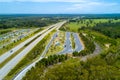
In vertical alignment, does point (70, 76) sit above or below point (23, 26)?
above

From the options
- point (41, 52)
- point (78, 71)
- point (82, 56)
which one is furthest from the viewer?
point (41, 52)

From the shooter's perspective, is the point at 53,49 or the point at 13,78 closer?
the point at 13,78

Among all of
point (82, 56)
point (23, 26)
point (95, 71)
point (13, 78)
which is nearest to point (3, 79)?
point (13, 78)

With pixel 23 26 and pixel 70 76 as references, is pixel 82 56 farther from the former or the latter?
pixel 23 26

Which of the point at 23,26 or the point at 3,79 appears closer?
the point at 3,79

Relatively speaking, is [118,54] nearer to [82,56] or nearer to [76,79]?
[82,56]

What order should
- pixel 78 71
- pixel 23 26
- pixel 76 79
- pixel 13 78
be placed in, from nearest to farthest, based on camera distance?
pixel 76 79
pixel 78 71
pixel 13 78
pixel 23 26

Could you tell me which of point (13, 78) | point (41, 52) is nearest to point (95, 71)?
point (13, 78)

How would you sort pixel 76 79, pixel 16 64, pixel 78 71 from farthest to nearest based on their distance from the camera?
pixel 16 64
pixel 78 71
pixel 76 79

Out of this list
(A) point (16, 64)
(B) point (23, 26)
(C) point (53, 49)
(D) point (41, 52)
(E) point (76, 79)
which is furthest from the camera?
(B) point (23, 26)
